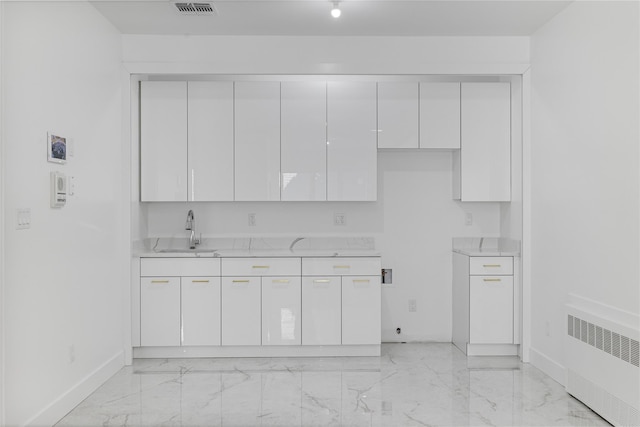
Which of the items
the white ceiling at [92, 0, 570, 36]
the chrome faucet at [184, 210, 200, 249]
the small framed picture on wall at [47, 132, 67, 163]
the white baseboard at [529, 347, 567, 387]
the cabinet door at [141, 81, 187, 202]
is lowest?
the white baseboard at [529, 347, 567, 387]

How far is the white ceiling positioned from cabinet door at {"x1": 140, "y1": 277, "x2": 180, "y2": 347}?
2032 millimetres

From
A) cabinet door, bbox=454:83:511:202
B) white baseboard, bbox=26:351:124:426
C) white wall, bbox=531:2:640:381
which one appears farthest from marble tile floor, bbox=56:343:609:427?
cabinet door, bbox=454:83:511:202

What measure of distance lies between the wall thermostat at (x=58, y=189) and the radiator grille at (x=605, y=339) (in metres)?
3.21

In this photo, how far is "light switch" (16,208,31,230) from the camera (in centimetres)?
262

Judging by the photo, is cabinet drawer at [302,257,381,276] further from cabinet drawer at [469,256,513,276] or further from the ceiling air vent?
the ceiling air vent

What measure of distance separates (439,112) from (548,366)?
7.25 ft

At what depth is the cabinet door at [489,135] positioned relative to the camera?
4469 millimetres

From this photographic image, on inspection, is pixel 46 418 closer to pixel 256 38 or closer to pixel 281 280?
pixel 281 280

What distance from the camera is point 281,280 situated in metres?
4.29

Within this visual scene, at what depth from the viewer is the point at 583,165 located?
3.36 metres

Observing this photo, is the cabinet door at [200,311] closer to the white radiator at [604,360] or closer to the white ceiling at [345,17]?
the white ceiling at [345,17]

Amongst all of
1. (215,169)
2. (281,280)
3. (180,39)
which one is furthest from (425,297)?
(180,39)

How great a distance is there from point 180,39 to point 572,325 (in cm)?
360

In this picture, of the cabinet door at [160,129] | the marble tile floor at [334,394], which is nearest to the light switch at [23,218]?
the marble tile floor at [334,394]
